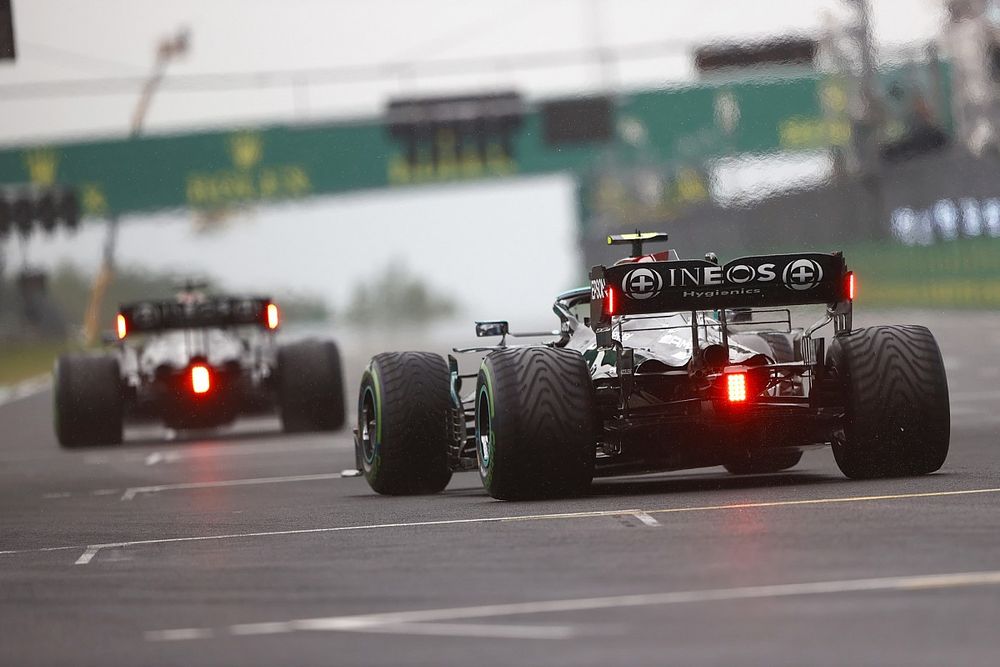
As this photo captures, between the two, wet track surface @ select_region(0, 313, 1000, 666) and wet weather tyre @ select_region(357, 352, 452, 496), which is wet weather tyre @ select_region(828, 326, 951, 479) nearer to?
wet track surface @ select_region(0, 313, 1000, 666)

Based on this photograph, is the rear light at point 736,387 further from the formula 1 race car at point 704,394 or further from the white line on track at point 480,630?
the white line on track at point 480,630

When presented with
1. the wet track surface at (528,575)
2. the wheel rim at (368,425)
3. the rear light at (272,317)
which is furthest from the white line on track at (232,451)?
the wheel rim at (368,425)

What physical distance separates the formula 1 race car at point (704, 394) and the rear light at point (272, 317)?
12.9m

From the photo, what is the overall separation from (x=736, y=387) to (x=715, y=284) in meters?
0.65

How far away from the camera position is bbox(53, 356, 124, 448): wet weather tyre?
88.1 feet

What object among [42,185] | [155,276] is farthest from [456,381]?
[155,276]

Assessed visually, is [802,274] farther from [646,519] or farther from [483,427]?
[646,519]

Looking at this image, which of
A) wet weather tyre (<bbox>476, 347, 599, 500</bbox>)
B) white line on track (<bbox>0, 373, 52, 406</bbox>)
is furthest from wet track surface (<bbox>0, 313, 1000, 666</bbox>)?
white line on track (<bbox>0, 373, 52, 406</bbox>)

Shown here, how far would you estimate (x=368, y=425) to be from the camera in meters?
16.5

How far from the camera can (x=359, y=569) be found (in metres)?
10.9

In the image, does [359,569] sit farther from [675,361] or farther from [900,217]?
[900,217]

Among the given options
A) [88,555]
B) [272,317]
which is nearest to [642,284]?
[88,555]

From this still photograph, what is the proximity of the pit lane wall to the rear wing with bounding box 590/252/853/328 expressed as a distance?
19.1 meters

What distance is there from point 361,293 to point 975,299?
4820 cm
